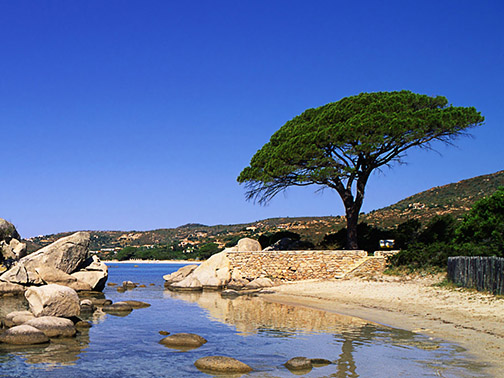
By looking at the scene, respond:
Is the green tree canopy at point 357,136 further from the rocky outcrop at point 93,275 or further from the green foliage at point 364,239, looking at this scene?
the rocky outcrop at point 93,275

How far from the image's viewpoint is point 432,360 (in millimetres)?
11234

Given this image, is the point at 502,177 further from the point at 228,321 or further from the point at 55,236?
the point at 55,236

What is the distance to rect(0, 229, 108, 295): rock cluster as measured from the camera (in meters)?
28.6

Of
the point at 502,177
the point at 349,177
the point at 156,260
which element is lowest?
the point at 156,260

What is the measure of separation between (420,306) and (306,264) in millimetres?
12469

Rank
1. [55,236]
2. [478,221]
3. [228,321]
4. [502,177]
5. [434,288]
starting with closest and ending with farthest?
[228,321] < [434,288] < [478,221] < [502,177] < [55,236]

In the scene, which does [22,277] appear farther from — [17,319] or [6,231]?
[17,319]

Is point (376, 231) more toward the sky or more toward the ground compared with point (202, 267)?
more toward the sky

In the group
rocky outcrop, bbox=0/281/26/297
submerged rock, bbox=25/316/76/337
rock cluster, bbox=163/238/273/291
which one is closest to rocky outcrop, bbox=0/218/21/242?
rocky outcrop, bbox=0/281/26/297

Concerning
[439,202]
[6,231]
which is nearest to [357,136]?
[6,231]

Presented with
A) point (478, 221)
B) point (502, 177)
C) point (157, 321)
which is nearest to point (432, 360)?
point (157, 321)

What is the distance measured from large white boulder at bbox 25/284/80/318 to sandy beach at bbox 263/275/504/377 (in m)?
10.3

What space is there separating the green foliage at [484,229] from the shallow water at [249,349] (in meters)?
9.97

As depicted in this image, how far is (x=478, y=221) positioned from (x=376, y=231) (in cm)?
916
